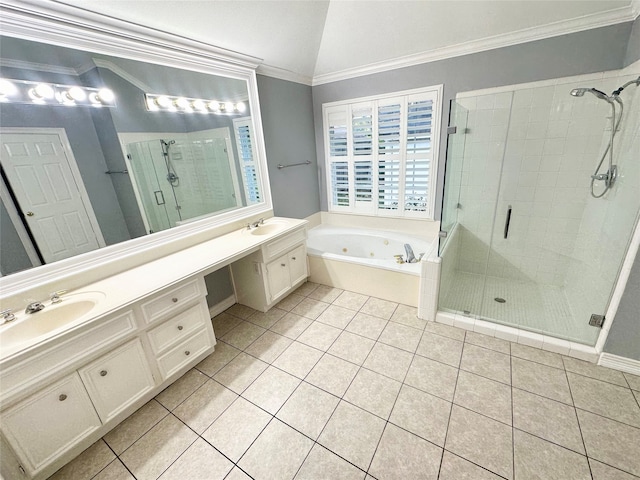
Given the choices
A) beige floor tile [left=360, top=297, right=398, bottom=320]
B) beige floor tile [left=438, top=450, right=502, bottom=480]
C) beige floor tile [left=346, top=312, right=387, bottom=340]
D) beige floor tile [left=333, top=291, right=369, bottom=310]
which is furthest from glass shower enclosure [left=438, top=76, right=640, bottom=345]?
beige floor tile [left=438, top=450, right=502, bottom=480]

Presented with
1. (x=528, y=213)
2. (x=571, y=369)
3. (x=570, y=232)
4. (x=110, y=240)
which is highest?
(x=110, y=240)

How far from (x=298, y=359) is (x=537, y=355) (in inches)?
68.4

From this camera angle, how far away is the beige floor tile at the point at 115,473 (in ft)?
4.36

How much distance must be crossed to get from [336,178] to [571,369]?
2959 millimetres

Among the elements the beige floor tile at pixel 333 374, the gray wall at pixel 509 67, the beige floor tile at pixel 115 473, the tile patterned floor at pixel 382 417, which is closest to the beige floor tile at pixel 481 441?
the tile patterned floor at pixel 382 417

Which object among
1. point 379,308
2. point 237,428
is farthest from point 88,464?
point 379,308

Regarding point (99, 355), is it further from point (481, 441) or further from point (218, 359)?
point (481, 441)

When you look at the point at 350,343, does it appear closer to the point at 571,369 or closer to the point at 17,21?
the point at 571,369

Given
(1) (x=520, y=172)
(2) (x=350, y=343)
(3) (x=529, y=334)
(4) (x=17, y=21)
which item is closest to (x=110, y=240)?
(4) (x=17, y=21)

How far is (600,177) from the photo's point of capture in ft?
7.02

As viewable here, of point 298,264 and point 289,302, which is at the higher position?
point 298,264

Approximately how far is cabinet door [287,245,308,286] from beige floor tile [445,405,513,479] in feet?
5.73

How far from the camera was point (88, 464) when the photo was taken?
1.40 m

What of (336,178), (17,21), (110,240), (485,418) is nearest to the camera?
(17,21)
